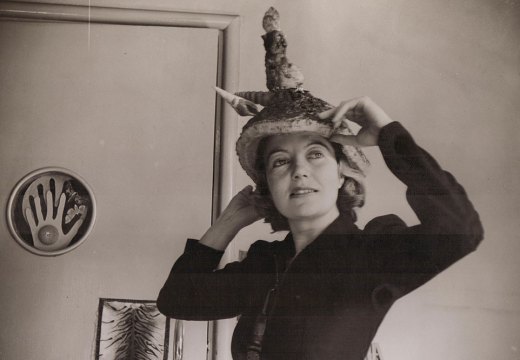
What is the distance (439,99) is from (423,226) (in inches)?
12.3

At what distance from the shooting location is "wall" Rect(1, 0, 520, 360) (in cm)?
123

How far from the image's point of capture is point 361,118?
50.1 inches

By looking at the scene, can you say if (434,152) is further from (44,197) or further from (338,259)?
(44,197)

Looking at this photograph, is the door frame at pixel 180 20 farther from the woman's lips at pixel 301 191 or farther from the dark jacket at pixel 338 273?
the dark jacket at pixel 338 273

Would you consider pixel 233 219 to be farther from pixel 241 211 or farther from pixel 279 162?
pixel 279 162

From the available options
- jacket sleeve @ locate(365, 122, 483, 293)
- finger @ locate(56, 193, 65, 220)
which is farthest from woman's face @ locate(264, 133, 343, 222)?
finger @ locate(56, 193, 65, 220)

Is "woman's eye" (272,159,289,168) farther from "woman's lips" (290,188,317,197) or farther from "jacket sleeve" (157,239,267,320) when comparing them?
"jacket sleeve" (157,239,267,320)

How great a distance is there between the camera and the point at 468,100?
1326 millimetres

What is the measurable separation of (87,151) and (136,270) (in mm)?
293

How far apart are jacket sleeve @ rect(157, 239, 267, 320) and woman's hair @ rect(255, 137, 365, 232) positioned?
63 mm

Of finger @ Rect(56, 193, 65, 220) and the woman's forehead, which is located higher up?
the woman's forehead

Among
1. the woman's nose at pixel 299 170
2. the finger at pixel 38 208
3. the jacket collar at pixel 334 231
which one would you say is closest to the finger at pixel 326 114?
the woman's nose at pixel 299 170

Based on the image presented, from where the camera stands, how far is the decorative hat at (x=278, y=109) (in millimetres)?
1263

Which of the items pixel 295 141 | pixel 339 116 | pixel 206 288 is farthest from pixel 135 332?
pixel 339 116
